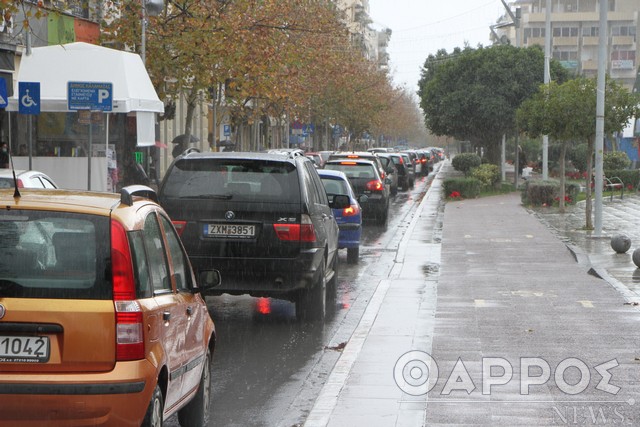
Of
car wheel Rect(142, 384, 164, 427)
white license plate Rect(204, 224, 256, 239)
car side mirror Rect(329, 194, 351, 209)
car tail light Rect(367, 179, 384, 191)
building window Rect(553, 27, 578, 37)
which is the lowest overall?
car wheel Rect(142, 384, 164, 427)

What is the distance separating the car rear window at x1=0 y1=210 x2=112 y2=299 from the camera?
18.6ft

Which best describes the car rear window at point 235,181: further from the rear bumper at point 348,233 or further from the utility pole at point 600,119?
the utility pole at point 600,119

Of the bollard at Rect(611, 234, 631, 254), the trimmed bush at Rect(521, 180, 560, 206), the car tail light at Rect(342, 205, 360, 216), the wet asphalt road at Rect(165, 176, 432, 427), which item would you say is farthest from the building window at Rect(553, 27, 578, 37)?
the wet asphalt road at Rect(165, 176, 432, 427)

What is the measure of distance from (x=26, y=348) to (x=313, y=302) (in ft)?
22.6

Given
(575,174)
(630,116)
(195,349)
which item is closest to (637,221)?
(630,116)

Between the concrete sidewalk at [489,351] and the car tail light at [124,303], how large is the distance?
2244 mm

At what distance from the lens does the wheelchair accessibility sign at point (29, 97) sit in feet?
66.3

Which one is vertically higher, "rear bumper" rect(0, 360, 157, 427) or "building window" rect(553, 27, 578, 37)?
"building window" rect(553, 27, 578, 37)

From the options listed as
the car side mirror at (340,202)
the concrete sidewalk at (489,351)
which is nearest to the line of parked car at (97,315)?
the concrete sidewalk at (489,351)

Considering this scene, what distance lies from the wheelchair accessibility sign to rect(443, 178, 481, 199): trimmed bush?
→ 2368cm

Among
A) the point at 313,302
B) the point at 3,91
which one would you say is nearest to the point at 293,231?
the point at 313,302

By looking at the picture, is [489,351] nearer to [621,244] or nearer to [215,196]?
[215,196]

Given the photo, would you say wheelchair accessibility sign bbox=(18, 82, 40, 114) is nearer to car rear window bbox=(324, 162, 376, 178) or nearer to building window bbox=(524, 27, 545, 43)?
car rear window bbox=(324, 162, 376, 178)

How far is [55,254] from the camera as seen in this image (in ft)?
19.0
